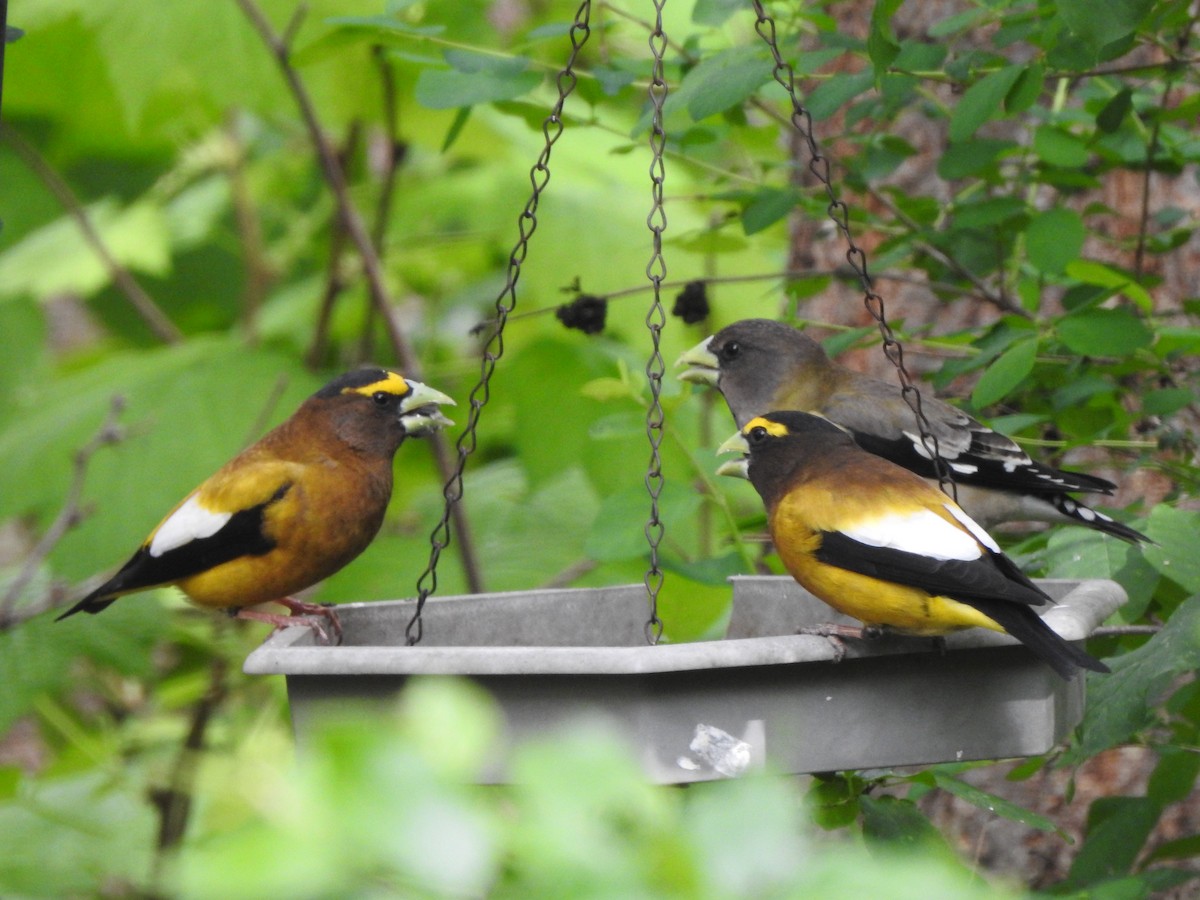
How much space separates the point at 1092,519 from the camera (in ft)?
10.8

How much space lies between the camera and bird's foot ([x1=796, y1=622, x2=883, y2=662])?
230 cm

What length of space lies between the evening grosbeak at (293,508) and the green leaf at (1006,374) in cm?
128

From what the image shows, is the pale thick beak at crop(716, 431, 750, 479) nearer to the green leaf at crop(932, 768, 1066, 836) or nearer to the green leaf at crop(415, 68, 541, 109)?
the green leaf at crop(932, 768, 1066, 836)

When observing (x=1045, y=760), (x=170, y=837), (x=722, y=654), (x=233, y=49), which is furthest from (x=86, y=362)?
(x=722, y=654)

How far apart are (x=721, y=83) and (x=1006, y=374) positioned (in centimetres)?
91

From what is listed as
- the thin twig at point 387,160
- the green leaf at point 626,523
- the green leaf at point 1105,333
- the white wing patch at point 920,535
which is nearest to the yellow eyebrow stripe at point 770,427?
the green leaf at point 626,523

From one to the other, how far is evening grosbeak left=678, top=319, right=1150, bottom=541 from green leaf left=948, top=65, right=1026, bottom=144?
2.32 ft

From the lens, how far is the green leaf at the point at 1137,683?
234 cm

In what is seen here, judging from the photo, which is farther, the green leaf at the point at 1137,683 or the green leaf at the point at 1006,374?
the green leaf at the point at 1006,374

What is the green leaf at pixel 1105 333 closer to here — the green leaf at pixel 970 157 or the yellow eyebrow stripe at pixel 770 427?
the green leaf at pixel 970 157

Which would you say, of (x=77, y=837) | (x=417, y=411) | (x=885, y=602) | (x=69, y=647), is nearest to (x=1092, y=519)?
(x=885, y=602)

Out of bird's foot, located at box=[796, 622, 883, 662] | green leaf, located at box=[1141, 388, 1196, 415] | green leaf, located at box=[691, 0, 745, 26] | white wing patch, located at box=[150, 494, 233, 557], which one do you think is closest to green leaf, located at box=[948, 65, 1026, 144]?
green leaf, located at box=[691, 0, 745, 26]

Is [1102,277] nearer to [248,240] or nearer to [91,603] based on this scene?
[91,603]

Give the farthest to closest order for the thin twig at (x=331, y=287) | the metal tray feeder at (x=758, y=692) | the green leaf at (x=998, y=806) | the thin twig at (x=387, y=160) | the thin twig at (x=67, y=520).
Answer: the thin twig at (x=331, y=287)
the thin twig at (x=387, y=160)
the thin twig at (x=67, y=520)
the green leaf at (x=998, y=806)
the metal tray feeder at (x=758, y=692)
